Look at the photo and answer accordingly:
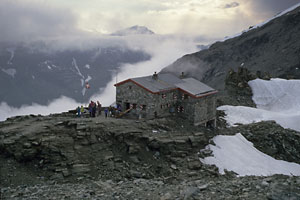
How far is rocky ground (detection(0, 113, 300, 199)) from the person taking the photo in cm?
1803

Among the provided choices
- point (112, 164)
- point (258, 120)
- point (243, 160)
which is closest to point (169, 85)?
point (243, 160)

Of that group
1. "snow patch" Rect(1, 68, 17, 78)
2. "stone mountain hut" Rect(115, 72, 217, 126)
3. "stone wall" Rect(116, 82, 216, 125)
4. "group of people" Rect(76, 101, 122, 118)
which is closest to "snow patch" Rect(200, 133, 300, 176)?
"stone wall" Rect(116, 82, 216, 125)

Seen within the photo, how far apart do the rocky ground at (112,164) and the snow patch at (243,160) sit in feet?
4.37

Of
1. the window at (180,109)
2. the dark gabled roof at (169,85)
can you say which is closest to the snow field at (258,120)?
the window at (180,109)

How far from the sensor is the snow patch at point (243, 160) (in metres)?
30.6

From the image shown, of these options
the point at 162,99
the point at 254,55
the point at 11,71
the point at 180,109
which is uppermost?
the point at 254,55

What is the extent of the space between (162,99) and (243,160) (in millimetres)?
10708

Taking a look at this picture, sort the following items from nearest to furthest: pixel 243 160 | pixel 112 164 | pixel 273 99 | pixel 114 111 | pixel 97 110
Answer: pixel 112 164 → pixel 243 160 → pixel 114 111 → pixel 97 110 → pixel 273 99

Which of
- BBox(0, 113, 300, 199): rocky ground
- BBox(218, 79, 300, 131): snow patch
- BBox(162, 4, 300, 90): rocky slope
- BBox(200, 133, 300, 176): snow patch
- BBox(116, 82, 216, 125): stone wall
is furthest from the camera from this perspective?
BBox(162, 4, 300, 90): rocky slope

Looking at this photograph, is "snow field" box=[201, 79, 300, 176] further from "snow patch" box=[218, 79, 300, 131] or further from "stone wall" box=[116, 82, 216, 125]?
"stone wall" box=[116, 82, 216, 125]

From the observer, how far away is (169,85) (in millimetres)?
36969

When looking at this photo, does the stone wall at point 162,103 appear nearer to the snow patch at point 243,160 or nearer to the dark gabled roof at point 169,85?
the dark gabled roof at point 169,85

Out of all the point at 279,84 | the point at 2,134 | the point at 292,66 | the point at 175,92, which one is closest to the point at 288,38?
the point at 292,66

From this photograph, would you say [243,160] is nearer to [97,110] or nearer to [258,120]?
[97,110]
